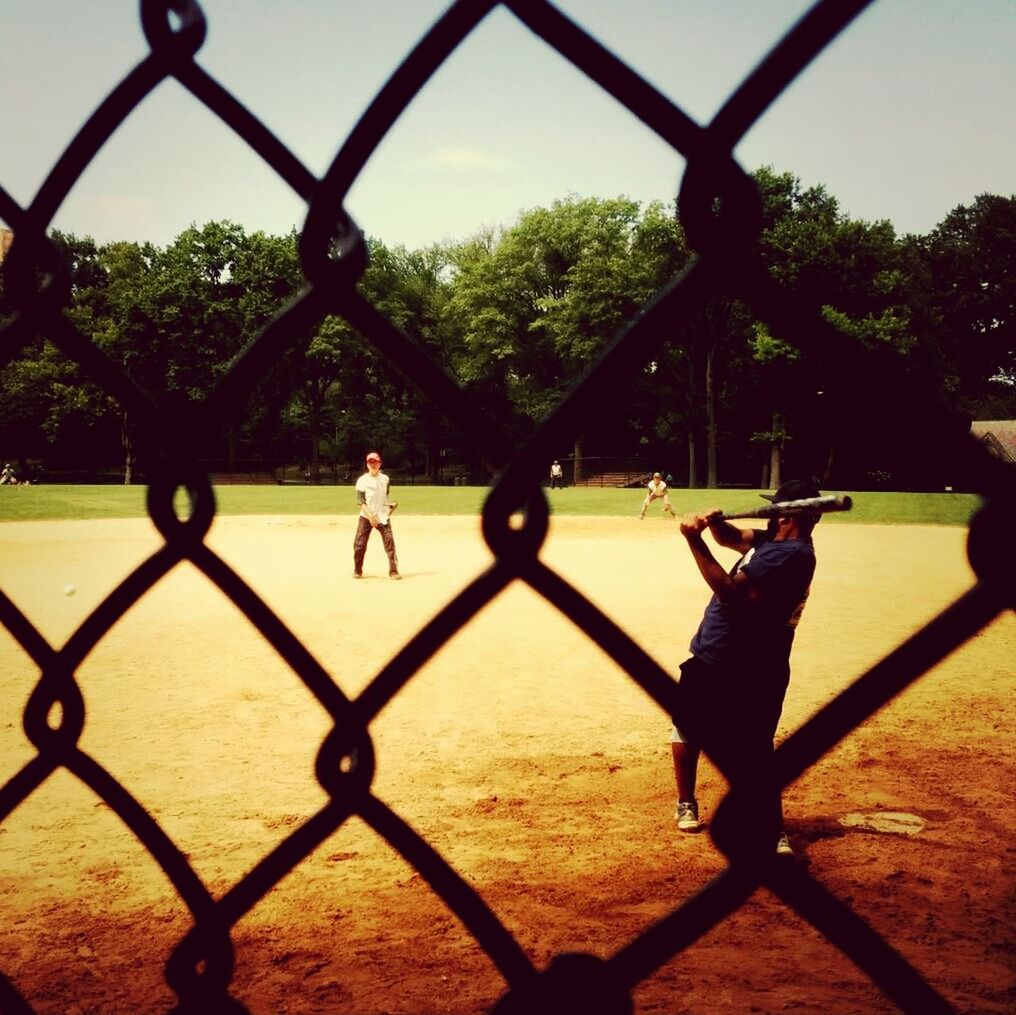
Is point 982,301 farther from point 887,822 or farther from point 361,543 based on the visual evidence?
point 887,822

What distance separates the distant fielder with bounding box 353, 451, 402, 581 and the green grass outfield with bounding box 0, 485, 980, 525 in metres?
11.6

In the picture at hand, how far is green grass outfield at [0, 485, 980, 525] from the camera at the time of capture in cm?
2708

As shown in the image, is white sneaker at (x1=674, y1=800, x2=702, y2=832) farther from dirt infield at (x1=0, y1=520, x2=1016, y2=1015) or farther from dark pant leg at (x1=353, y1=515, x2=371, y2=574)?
dark pant leg at (x1=353, y1=515, x2=371, y2=574)

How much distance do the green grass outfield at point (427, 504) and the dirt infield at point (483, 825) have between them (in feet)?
56.0

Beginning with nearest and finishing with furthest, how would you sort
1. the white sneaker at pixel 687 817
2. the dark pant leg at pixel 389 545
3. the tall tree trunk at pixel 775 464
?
the white sneaker at pixel 687 817 → the dark pant leg at pixel 389 545 → the tall tree trunk at pixel 775 464

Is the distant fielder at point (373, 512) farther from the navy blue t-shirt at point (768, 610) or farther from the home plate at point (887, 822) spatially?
the navy blue t-shirt at point (768, 610)

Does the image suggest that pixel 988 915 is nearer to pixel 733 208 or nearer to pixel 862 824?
pixel 862 824

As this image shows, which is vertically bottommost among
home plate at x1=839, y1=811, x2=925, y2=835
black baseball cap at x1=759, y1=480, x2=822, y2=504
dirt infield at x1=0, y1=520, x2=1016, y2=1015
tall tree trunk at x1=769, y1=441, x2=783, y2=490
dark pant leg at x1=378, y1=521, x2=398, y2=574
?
home plate at x1=839, y1=811, x2=925, y2=835

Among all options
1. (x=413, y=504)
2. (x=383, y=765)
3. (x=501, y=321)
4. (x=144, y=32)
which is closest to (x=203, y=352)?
(x=501, y=321)

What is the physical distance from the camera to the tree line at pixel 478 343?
47.2m

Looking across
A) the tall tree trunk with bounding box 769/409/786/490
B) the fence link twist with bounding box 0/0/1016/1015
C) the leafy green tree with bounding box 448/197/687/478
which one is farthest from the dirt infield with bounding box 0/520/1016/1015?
the leafy green tree with bounding box 448/197/687/478

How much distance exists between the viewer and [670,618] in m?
11.1

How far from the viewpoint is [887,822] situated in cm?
505

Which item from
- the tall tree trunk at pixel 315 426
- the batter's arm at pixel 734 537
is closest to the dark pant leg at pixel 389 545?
the batter's arm at pixel 734 537
